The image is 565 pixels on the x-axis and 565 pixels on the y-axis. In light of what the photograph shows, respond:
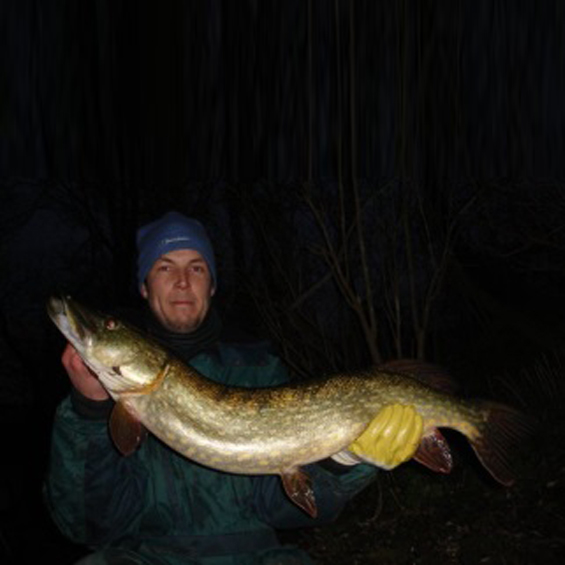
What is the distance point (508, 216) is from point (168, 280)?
23.4ft

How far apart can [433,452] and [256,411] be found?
32.8 inches

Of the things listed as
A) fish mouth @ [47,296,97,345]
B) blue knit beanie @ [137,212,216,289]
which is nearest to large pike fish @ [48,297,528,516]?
fish mouth @ [47,296,97,345]

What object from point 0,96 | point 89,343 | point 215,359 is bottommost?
point 215,359

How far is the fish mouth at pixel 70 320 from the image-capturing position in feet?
7.26

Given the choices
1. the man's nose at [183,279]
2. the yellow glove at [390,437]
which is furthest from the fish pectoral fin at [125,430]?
the yellow glove at [390,437]

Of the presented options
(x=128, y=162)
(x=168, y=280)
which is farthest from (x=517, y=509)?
(x=128, y=162)

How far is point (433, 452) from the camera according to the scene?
251 centimetres

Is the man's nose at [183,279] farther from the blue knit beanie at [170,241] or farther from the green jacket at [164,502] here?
the green jacket at [164,502]

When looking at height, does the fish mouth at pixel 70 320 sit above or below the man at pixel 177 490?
above

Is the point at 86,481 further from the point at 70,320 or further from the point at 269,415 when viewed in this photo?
the point at 269,415

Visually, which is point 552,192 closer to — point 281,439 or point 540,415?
point 540,415

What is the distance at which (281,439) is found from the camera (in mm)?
2336

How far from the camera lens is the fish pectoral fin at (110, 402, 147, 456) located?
2186 mm

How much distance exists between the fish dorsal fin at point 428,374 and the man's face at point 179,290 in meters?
1.01
